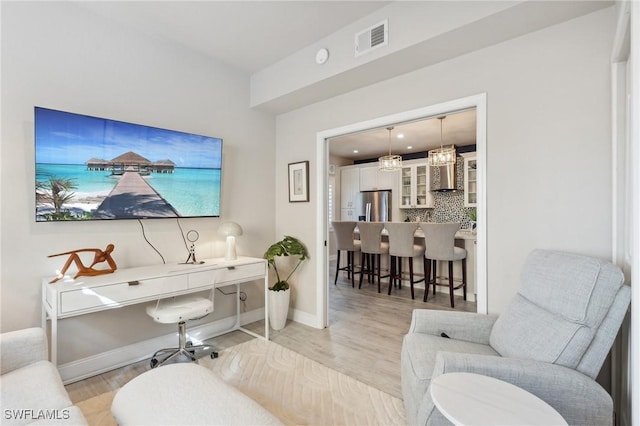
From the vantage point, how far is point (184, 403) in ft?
4.30

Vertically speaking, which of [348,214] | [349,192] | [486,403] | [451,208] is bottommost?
[486,403]

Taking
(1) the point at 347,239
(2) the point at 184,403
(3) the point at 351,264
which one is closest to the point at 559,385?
(2) the point at 184,403

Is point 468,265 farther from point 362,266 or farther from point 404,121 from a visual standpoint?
point 404,121

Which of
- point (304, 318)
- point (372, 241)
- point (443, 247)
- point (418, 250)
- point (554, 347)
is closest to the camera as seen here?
point (554, 347)

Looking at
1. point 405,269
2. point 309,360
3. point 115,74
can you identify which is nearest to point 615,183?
point 309,360

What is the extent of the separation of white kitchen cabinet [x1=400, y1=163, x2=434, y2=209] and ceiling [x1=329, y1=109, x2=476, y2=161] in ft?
1.46

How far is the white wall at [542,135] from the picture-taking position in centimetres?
186

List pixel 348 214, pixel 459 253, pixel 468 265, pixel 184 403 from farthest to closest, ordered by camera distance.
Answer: pixel 348 214 → pixel 468 265 → pixel 459 253 → pixel 184 403

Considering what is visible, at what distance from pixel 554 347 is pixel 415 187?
18.1 ft

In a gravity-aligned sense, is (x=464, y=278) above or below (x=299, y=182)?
below

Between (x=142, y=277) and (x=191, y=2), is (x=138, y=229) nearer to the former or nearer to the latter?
(x=142, y=277)

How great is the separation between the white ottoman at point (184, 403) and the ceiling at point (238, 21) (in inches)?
97.8

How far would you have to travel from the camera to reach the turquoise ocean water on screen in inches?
89.8

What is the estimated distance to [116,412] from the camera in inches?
53.9
